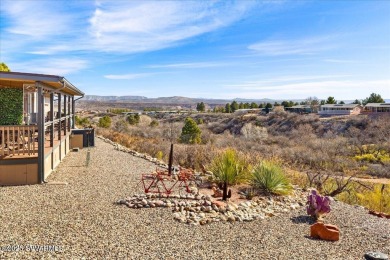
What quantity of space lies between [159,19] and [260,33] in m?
8.69

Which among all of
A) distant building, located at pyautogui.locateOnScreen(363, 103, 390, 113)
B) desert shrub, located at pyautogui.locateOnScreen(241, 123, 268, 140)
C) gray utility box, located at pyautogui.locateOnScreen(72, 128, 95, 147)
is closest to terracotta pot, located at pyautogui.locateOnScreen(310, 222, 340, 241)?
gray utility box, located at pyautogui.locateOnScreen(72, 128, 95, 147)

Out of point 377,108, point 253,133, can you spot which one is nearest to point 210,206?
point 253,133

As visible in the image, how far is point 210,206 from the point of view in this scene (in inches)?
275

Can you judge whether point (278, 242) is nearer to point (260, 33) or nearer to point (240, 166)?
point (240, 166)

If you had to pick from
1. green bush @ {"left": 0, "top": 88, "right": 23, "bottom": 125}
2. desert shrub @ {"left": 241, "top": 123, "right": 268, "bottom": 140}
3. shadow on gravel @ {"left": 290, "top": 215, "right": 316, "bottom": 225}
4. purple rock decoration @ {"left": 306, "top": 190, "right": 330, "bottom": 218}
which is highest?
green bush @ {"left": 0, "top": 88, "right": 23, "bottom": 125}

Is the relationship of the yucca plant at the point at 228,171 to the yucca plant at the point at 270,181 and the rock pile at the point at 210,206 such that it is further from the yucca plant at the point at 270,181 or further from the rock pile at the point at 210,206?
the rock pile at the point at 210,206

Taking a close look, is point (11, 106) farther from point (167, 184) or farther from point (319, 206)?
point (319, 206)

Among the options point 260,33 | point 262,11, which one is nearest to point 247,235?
point 262,11

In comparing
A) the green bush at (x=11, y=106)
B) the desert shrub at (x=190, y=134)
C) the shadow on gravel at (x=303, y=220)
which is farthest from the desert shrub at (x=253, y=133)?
the shadow on gravel at (x=303, y=220)

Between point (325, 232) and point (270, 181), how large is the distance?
294 cm

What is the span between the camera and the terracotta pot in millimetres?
5580

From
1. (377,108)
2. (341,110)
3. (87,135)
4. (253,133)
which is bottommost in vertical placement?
(253,133)

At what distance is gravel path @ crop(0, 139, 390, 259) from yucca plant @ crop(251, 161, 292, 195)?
128cm

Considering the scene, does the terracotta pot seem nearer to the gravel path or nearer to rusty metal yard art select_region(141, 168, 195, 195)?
the gravel path
